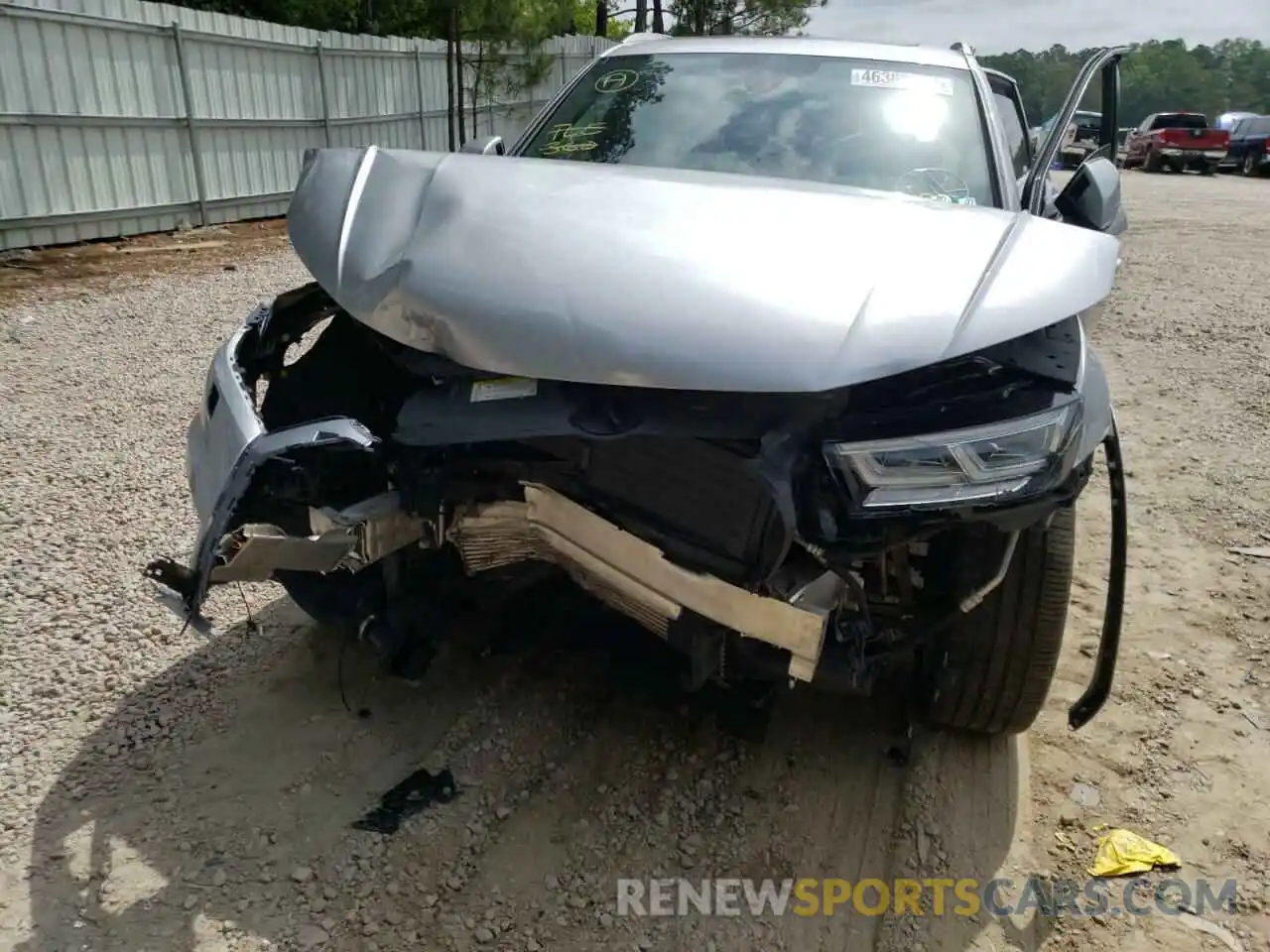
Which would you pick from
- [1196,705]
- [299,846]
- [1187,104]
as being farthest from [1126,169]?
[299,846]

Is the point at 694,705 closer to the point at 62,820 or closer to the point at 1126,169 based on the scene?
the point at 62,820

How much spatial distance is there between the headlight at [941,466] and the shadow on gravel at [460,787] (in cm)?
86

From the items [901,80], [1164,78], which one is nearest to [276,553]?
[901,80]

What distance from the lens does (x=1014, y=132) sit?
11.8 ft

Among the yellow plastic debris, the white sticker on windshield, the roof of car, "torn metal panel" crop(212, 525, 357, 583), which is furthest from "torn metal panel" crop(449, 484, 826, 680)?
the roof of car

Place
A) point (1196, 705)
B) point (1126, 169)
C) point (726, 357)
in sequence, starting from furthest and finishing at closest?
point (1126, 169)
point (1196, 705)
point (726, 357)

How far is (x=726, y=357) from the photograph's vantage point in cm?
181

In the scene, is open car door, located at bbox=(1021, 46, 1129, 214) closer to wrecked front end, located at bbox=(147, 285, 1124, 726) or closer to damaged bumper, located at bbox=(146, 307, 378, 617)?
wrecked front end, located at bbox=(147, 285, 1124, 726)

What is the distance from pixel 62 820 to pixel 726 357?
190 centimetres

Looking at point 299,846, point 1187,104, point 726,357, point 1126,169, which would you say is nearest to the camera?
point 726,357

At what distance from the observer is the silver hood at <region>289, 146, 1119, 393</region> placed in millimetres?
1826

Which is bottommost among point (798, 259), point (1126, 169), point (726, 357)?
point (1126, 169)

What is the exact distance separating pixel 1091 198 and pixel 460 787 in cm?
238

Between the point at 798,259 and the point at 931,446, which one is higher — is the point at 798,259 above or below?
above
